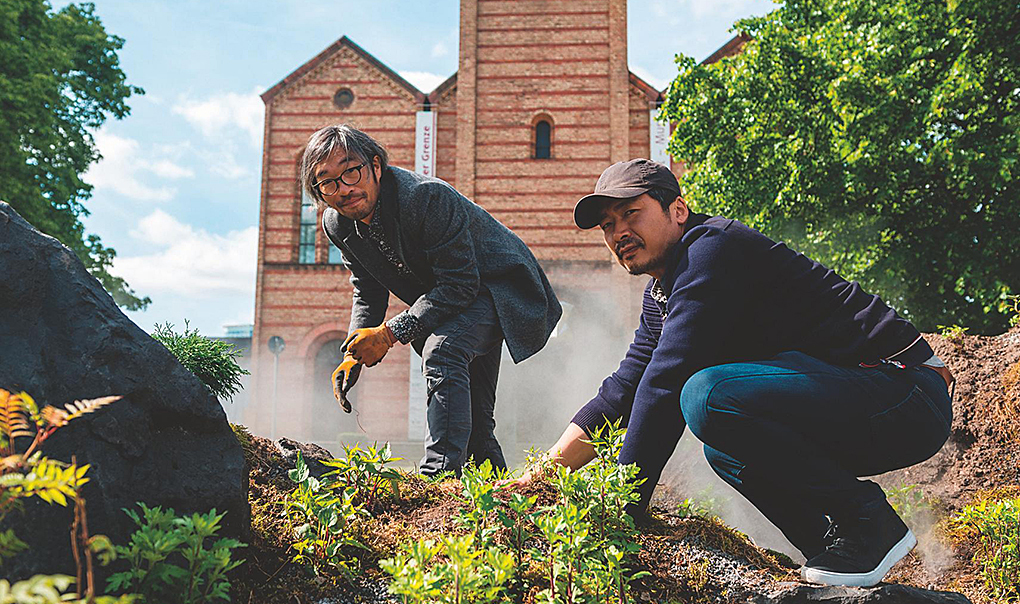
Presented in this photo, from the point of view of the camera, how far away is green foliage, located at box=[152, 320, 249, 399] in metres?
4.11

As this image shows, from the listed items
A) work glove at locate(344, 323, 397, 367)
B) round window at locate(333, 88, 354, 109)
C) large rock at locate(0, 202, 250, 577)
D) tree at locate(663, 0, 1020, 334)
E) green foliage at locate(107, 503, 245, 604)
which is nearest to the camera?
green foliage at locate(107, 503, 245, 604)

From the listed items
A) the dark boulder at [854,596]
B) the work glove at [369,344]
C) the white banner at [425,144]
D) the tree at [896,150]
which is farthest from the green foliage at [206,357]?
the white banner at [425,144]

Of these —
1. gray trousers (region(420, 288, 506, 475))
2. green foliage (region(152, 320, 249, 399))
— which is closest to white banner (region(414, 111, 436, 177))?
green foliage (region(152, 320, 249, 399))

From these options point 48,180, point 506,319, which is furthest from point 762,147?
point 48,180

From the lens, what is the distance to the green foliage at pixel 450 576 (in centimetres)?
174

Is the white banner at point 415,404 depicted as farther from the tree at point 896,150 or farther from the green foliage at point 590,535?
the green foliage at point 590,535

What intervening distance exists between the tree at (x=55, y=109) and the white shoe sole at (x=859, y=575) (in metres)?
15.3

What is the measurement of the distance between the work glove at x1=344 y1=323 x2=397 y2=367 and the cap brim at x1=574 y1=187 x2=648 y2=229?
115 cm

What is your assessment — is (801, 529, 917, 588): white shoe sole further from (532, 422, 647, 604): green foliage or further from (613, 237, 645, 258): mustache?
(613, 237, 645, 258): mustache

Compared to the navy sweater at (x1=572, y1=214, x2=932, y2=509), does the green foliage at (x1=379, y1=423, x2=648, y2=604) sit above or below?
below

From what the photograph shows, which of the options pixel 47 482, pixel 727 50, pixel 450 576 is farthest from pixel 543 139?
pixel 47 482

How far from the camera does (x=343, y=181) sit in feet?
10.9

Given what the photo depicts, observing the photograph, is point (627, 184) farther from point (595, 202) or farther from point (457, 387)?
point (457, 387)

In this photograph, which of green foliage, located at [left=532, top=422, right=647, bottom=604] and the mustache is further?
the mustache
